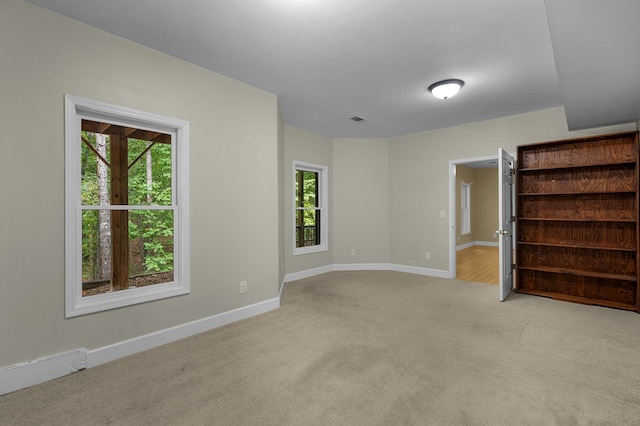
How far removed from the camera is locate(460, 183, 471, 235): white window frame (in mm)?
8523

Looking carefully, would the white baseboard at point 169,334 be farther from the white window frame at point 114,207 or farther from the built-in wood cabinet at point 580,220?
the built-in wood cabinet at point 580,220

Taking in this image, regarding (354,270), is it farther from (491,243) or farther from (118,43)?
(491,243)

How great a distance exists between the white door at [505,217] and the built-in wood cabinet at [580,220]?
4.0 inches

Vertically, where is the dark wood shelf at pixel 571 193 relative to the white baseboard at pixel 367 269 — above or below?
above

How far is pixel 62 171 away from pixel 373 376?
2.65 m

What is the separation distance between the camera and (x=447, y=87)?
122 inches

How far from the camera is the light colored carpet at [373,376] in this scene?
167cm

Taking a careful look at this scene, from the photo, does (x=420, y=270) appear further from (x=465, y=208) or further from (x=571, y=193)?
(x=465, y=208)

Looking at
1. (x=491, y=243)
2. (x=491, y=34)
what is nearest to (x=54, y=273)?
(x=491, y=34)

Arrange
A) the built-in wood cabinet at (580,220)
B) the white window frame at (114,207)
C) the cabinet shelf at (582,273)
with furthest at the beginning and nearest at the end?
1. the built-in wood cabinet at (580,220)
2. the cabinet shelf at (582,273)
3. the white window frame at (114,207)

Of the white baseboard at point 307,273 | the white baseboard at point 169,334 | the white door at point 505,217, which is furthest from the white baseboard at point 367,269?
the white baseboard at point 169,334

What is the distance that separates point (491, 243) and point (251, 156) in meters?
8.36

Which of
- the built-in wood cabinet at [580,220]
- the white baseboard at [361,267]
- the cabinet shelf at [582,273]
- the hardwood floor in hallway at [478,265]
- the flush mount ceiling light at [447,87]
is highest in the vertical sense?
the flush mount ceiling light at [447,87]

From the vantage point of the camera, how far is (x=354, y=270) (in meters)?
5.61
